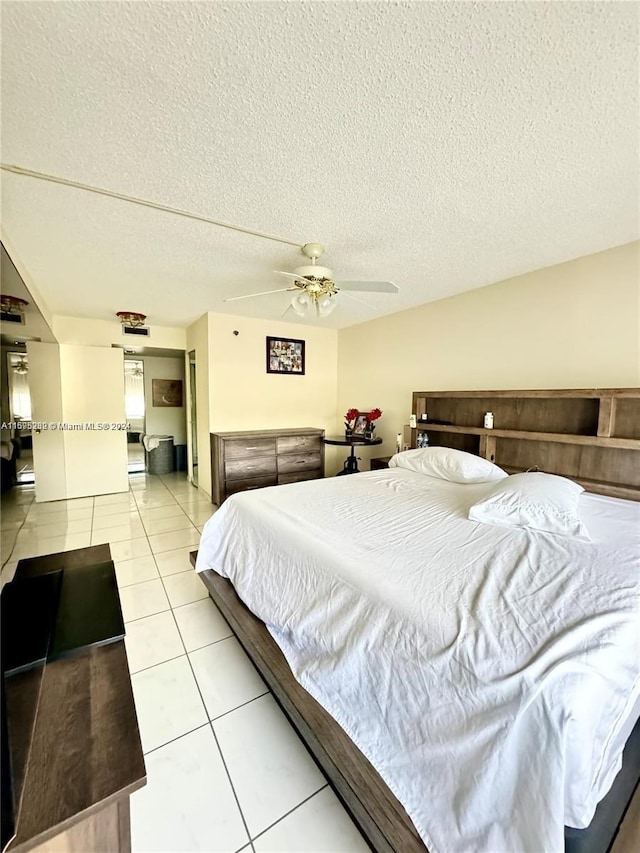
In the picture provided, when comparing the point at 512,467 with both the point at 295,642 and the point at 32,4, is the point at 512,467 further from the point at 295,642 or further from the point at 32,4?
the point at 32,4

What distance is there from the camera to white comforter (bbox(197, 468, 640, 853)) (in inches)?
30.7

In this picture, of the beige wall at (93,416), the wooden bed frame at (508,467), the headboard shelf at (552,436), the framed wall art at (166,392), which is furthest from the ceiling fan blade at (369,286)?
the framed wall art at (166,392)

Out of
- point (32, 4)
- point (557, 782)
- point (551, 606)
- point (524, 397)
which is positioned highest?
point (32, 4)

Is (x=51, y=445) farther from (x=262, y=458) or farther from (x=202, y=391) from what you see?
(x=262, y=458)

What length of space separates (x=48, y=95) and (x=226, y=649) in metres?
2.61

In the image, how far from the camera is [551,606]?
3.59ft

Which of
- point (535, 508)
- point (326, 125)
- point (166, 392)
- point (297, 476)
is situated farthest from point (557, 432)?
point (166, 392)

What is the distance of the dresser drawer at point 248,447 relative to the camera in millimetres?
4000

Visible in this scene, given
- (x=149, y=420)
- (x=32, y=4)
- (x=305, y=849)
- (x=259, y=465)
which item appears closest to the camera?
(x=32, y=4)

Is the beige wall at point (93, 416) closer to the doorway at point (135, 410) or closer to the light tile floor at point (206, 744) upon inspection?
the doorway at point (135, 410)

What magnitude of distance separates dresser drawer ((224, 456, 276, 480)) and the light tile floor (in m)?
1.49

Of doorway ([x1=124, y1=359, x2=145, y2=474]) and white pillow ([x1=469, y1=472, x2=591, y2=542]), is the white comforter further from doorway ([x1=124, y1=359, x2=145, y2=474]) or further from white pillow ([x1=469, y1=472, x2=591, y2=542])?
doorway ([x1=124, y1=359, x2=145, y2=474])

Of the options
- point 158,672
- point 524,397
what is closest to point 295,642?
point 158,672

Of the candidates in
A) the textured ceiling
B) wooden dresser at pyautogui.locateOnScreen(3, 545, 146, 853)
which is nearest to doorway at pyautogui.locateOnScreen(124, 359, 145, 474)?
the textured ceiling
